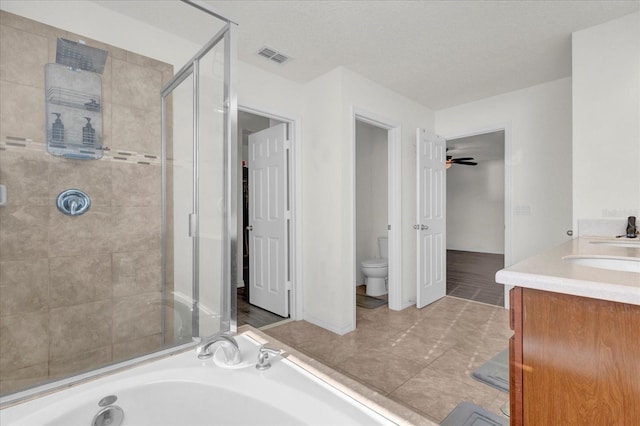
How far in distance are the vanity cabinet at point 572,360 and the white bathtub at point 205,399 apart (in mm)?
481

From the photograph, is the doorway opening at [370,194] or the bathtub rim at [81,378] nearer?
the bathtub rim at [81,378]

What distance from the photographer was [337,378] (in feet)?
3.56

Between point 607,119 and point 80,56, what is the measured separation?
10.5 ft

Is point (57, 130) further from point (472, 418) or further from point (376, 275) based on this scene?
point (376, 275)

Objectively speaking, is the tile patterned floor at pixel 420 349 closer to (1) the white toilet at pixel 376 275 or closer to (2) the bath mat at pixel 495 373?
(2) the bath mat at pixel 495 373

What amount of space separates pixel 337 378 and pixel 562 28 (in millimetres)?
2851

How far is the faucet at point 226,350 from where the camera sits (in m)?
1.21

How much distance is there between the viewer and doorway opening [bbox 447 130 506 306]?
6.52 m

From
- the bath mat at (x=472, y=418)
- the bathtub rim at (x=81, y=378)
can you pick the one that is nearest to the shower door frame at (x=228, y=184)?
the bathtub rim at (x=81, y=378)

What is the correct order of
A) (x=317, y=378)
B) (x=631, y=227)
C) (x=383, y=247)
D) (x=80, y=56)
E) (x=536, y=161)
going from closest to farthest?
1. (x=317, y=378)
2. (x=80, y=56)
3. (x=631, y=227)
4. (x=536, y=161)
5. (x=383, y=247)

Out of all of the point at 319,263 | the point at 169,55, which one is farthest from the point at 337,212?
the point at 169,55

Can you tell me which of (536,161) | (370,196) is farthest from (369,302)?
(536,161)

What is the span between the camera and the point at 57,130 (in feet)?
4.37

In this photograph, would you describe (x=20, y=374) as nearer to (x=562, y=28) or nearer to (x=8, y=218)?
(x=8, y=218)
